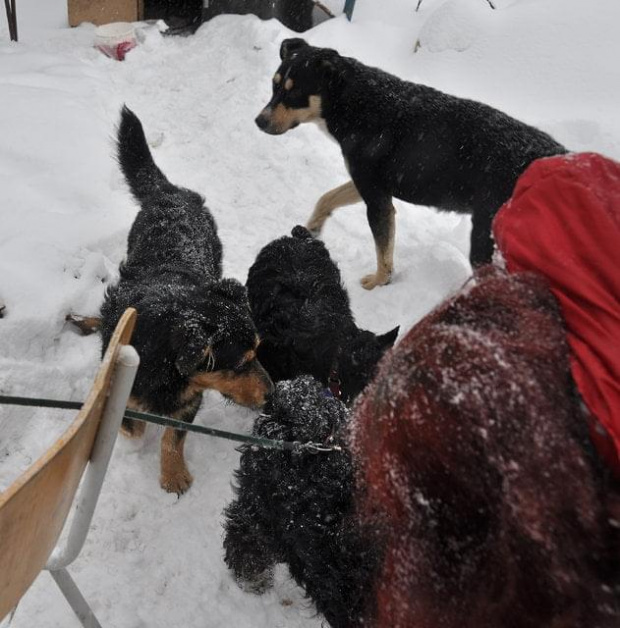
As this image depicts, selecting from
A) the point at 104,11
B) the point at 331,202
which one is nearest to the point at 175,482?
the point at 331,202

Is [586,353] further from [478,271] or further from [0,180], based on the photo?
[0,180]

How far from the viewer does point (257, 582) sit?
2.79 metres

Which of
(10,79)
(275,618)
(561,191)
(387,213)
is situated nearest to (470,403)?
(561,191)

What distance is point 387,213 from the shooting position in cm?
481

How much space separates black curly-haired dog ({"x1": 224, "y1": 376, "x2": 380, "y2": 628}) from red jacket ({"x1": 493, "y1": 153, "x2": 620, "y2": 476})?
39.7 inches

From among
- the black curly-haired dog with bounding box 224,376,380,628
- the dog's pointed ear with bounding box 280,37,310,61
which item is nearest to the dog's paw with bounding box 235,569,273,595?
the black curly-haired dog with bounding box 224,376,380,628

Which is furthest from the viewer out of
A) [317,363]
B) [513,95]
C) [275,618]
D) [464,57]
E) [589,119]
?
[464,57]

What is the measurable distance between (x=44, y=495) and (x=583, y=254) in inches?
47.0

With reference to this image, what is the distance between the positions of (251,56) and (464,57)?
3354 mm

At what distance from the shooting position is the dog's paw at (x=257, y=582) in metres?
2.78

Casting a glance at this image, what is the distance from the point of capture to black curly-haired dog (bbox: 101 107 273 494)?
109 inches

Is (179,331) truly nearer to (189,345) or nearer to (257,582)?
(189,345)

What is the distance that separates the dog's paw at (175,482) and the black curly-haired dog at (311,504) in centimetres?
78

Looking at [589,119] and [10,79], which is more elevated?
[589,119]
